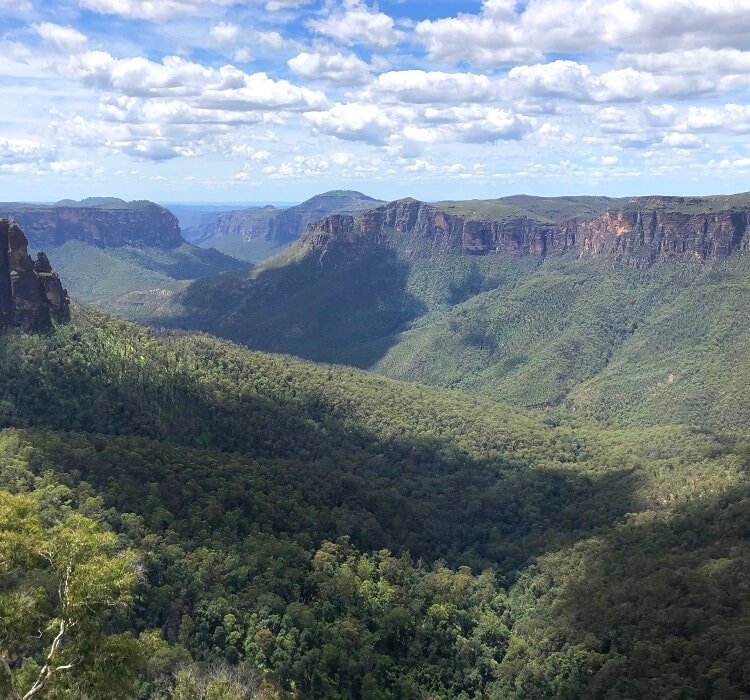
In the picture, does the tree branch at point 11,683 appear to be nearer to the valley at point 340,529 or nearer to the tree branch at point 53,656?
the valley at point 340,529

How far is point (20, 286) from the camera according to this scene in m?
104

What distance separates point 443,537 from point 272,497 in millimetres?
23772

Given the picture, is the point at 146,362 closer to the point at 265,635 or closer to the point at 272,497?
the point at 272,497

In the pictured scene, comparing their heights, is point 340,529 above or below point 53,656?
below

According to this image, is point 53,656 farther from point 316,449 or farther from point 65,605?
point 316,449

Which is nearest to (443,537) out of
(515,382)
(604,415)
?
(604,415)

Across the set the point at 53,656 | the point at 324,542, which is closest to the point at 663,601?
the point at 324,542

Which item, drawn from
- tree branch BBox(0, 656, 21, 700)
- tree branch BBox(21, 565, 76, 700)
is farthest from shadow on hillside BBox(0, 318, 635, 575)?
tree branch BBox(0, 656, 21, 700)

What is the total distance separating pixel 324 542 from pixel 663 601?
3060 cm

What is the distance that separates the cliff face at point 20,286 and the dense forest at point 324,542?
345cm

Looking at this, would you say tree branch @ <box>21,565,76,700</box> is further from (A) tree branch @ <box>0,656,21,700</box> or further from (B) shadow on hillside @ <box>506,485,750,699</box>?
(B) shadow on hillside @ <box>506,485,750,699</box>

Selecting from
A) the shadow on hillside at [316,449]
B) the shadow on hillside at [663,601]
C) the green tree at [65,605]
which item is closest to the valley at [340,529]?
the green tree at [65,605]

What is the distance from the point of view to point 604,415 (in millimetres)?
156875

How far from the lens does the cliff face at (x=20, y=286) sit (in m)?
103
